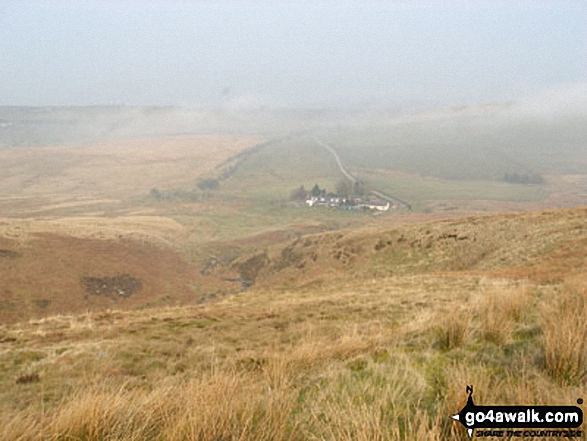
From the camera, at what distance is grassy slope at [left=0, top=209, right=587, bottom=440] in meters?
3.28

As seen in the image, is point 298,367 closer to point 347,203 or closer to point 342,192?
point 347,203

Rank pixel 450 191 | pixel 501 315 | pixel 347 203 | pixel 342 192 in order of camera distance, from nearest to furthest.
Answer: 1. pixel 501 315
2. pixel 347 203
3. pixel 342 192
4. pixel 450 191

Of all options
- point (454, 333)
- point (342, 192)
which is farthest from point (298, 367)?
point (342, 192)

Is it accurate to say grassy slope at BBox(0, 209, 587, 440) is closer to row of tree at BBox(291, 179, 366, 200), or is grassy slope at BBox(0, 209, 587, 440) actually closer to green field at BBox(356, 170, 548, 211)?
green field at BBox(356, 170, 548, 211)

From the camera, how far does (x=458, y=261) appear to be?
109ft

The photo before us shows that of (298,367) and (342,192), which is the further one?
(342,192)

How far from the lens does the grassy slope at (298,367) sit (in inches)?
129

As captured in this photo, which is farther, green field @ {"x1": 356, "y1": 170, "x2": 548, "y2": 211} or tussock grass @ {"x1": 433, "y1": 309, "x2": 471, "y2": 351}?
green field @ {"x1": 356, "y1": 170, "x2": 548, "y2": 211}

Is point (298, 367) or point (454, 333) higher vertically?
point (454, 333)

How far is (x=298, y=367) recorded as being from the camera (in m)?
5.26

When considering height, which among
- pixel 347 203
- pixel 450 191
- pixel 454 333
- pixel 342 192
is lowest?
pixel 347 203

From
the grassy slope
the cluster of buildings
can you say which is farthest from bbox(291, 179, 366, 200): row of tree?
the grassy slope

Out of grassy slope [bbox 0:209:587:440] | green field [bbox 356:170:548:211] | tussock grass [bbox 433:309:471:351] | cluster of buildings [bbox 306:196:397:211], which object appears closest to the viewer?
grassy slope [bbox 0:209:587:440]

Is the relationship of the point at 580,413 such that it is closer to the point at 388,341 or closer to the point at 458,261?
the point at 388,341
